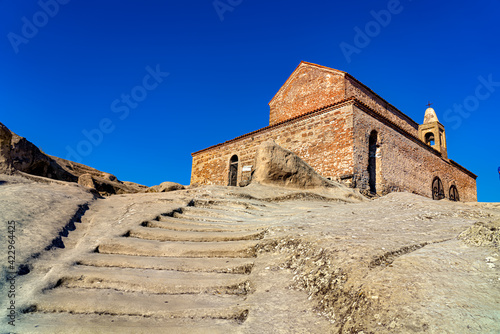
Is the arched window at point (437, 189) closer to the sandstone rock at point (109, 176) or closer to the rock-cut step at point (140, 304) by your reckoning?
the sandstone rock at point (109, 176)

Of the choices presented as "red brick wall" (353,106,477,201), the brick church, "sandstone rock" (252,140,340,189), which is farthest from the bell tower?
"sandstone rock" (252,140,340,189)

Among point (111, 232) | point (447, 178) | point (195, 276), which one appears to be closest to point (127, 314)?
point (195, 276)

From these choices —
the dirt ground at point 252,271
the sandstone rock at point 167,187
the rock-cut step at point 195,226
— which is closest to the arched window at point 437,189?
the dirt ground at point 252,271

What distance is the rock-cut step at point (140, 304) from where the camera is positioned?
246 centimetres

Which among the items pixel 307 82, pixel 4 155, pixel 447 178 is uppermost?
pixel 307 82

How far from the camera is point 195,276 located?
304 cm

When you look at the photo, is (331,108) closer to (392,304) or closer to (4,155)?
(4,155)

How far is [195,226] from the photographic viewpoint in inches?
174

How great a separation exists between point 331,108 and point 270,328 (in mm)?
12211

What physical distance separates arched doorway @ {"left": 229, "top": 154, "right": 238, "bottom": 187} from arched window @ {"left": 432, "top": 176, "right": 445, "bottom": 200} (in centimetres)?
1040

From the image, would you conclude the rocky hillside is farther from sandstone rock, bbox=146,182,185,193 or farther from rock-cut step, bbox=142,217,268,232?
rock-cut step, bbox=142,217,268,232

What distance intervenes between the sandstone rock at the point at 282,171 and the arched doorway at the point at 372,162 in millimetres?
5663

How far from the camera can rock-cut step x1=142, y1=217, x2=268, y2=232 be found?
13.9 ft

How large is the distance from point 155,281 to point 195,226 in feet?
5.08
